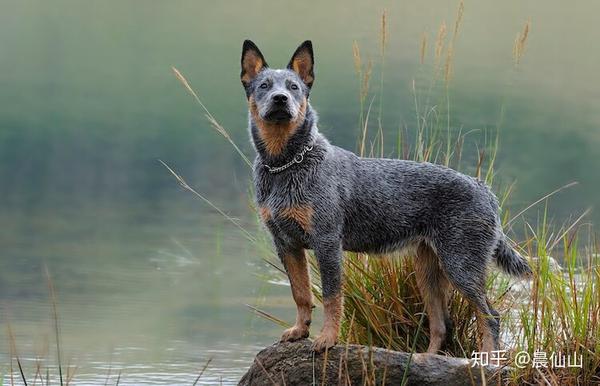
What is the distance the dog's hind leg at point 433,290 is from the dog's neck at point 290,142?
931 mm

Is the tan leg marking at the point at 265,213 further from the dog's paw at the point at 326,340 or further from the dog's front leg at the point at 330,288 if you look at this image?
the dog's paw at the point at 326,340

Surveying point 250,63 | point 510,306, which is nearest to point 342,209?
point 250,63

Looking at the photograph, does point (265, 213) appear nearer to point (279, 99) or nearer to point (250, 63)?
point (279, 99)

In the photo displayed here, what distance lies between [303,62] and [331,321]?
1395 millimetres

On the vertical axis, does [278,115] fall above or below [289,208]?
above

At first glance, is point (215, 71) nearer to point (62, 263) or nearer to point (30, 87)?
point (30, 87)

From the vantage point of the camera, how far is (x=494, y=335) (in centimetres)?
739

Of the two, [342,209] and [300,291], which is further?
[300,291]

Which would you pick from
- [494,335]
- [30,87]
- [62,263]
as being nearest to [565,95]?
[30,87]

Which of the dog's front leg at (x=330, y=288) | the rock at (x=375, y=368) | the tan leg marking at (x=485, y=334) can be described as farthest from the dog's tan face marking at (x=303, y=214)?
the tan leg marking at (x=485, y=334)

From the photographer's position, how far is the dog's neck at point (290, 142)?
23.1ft

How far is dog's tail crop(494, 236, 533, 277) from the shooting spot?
759cm

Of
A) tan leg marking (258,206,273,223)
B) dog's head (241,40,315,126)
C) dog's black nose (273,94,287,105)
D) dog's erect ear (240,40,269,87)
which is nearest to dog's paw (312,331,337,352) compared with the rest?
tan leg marking (258,206,273,223)

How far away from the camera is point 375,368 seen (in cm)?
681
